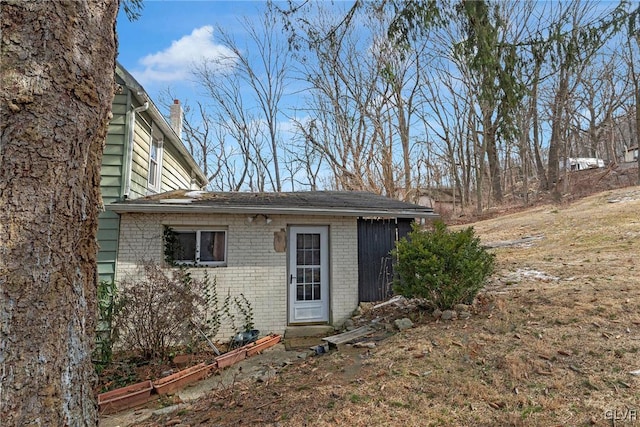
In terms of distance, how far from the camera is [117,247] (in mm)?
6469

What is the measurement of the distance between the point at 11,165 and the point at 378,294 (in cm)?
702

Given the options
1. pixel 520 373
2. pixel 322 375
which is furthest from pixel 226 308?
pixel 520 373

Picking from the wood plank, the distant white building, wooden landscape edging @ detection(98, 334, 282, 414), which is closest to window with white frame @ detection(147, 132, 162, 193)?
wooden landscape edging @ detection(98, 334, 282, 414)

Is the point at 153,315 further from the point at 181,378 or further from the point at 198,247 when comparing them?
the point at 198,247

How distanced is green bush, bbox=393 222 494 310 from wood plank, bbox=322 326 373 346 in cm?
91

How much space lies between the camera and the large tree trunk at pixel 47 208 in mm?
1758

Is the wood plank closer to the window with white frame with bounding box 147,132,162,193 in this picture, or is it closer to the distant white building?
the window with white frame with bounding box 147,132,162,193

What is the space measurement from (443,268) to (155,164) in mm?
7028

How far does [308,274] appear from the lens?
7609 millimetres

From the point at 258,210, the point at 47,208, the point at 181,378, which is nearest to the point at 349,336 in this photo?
the point at 181,378

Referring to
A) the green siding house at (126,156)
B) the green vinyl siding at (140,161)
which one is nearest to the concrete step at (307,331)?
the green siding house at (126,156)

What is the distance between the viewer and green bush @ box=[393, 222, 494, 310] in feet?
18.9

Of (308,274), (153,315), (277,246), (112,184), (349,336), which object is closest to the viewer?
(153,315)

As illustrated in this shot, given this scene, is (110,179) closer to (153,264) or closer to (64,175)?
(153,264)
